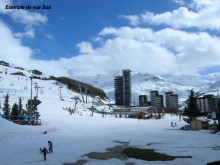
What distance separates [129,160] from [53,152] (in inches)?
370

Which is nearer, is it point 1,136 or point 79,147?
point 79,147

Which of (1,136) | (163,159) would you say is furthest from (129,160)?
(1,136)

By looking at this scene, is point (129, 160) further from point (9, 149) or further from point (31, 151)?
point (9, 149)

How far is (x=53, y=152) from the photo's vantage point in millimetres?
34031

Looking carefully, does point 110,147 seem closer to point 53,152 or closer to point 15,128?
point 53,152

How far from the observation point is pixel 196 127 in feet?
219

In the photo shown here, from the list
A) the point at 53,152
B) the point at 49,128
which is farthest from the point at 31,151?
the point at 49,128

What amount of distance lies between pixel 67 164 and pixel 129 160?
5.65m

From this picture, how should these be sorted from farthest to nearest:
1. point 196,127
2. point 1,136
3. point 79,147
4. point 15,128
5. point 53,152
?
point 196,127, point 15,128, point 1,136, point 79,147, point 53,152

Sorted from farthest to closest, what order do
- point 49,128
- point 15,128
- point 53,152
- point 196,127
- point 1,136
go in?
point 196,127 < point 49,128 < point 15,128 < point 1,136 < point 53,152

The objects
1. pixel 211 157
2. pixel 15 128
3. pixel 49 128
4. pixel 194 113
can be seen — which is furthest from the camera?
pixel 194 113

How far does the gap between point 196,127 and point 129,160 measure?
41.3 meters

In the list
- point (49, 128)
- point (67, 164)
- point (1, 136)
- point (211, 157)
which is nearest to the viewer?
point (67, 164)

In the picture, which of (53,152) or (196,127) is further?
(196,127)
